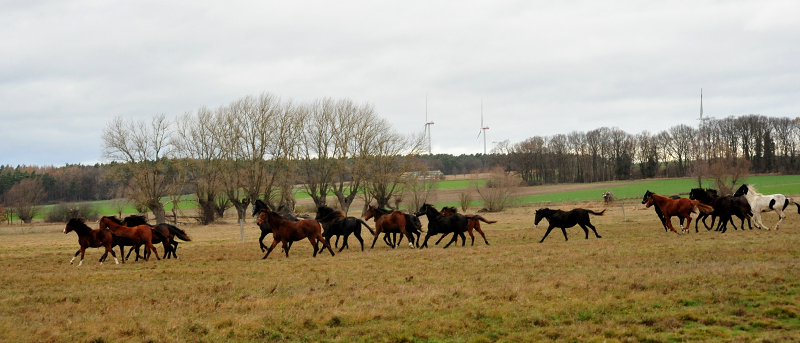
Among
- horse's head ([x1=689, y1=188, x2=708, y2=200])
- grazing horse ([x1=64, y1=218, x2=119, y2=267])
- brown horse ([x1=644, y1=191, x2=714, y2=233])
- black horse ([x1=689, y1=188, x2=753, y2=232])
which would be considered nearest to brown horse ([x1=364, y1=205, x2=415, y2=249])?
grazing horse ([x1=64, y1=218, x2=119, y2=267])

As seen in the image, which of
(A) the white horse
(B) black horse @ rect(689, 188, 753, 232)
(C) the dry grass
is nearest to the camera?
(C) the dry grass

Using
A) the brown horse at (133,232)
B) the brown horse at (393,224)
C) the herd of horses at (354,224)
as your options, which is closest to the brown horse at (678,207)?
the herd of horses at (354,224)

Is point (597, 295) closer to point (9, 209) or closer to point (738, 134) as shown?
point (9, 209)

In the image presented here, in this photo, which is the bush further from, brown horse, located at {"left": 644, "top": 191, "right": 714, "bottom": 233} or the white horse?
the white horse

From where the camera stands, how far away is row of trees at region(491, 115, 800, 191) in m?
91.9

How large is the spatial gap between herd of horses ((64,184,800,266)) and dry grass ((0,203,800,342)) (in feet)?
4.22

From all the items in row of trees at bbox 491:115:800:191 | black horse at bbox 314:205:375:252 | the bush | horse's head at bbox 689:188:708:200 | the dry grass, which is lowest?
the bush

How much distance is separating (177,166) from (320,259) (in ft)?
127

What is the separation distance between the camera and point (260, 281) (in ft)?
40.4

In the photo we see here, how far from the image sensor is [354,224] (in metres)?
19.5

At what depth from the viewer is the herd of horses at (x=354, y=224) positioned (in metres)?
17.2

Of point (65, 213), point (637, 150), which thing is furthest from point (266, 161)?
point (637, 150)

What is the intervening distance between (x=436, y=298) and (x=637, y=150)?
10333 cm

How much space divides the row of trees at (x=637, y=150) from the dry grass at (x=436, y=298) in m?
82.9
